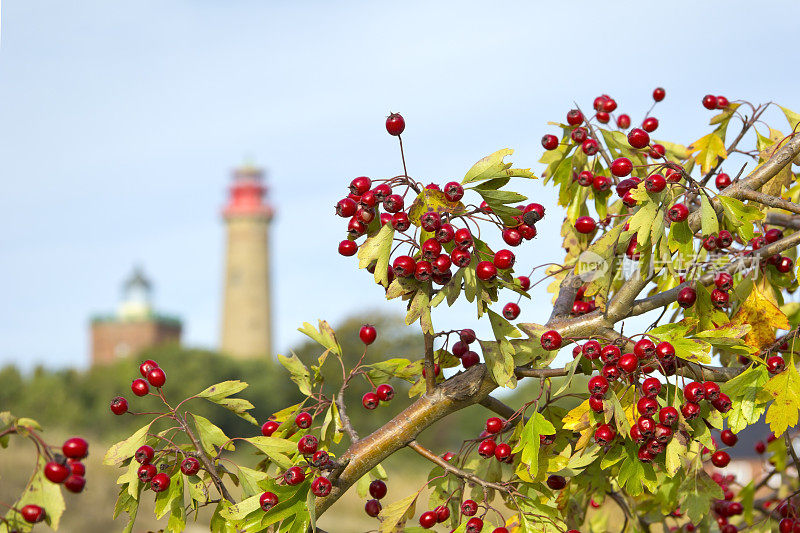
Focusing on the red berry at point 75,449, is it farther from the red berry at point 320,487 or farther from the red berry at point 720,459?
the red berry at point 720,459

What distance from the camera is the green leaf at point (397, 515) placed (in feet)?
8.02

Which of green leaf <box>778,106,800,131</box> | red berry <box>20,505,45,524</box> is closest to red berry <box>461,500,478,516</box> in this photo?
red berry <box>20,505,45,524</box>

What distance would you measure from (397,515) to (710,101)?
6.60 ft

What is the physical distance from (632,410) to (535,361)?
301 millimetres

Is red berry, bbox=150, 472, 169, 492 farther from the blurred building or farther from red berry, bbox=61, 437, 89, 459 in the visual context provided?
the blurred building

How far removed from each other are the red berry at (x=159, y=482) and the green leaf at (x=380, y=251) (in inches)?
32.3

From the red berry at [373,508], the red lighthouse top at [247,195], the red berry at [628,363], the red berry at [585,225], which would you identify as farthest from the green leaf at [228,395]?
the red lighthouse top at [247,195]

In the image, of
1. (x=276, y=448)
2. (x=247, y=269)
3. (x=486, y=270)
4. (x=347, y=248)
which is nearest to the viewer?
(x=486, y=270)

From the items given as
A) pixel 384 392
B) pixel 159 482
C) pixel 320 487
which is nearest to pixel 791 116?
pixel 384 392

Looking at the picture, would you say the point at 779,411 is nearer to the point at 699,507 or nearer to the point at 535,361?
the point at 699,507

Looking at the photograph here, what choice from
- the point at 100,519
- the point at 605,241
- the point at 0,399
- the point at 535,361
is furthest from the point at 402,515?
the point at 0,399

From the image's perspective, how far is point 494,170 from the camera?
2084mm

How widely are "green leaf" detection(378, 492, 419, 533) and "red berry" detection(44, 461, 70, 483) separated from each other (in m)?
1.06

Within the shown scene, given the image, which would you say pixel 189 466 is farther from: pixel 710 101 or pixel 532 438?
pixel 710 101
